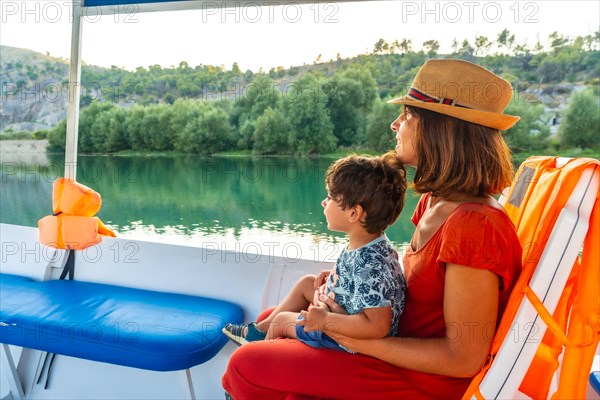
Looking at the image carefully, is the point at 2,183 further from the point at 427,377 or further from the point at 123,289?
the point at 427,377

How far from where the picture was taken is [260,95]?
277 inches

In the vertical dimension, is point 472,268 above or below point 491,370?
above

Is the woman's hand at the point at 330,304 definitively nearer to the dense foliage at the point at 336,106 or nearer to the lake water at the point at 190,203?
the dense foliage at the point at 336,106

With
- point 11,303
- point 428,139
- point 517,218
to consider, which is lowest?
point 11,303

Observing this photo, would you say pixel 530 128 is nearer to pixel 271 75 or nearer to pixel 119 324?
pixel 271 75

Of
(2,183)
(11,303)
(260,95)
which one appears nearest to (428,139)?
(11,303)

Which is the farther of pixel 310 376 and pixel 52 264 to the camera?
pixel 52 264

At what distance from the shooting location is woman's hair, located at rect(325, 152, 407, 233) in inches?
60.3

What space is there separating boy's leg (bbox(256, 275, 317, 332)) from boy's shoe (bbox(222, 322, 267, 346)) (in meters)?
0.03

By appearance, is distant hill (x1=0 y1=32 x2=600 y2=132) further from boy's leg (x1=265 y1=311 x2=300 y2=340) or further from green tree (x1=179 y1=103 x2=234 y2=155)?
boy's leg (x1=265 y1=311 x2=300 y2=340)

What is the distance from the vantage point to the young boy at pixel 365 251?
57.2 inches

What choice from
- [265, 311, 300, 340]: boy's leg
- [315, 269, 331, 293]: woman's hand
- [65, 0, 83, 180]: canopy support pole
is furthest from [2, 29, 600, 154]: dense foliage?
[265, 311, 300, 340]: boy's leg

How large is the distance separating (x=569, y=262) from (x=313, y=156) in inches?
144

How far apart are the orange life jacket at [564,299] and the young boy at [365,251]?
289mm
